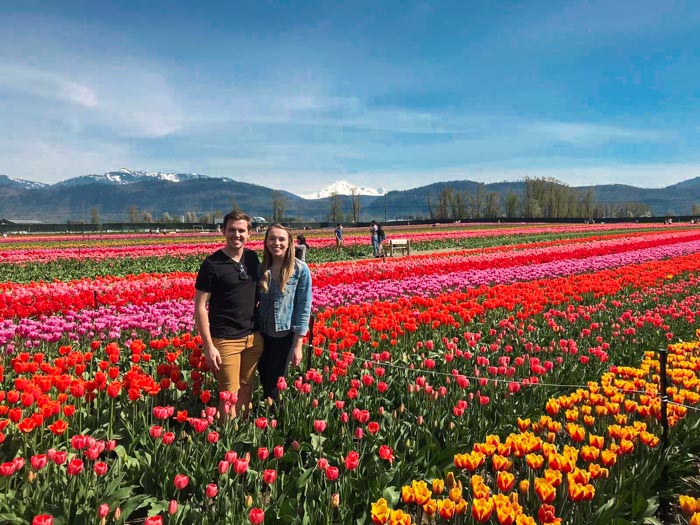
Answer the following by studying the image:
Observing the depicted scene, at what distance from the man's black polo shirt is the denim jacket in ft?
0.53

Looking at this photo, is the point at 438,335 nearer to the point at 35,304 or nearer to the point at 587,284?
the point at 587,284

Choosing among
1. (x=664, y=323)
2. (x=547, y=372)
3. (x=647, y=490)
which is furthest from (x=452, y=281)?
(x=647, y=490)

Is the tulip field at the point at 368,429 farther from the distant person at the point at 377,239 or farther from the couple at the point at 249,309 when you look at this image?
the distant person at the point at 377,239

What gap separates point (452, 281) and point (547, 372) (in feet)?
20.6

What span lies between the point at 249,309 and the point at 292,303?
1.34ft

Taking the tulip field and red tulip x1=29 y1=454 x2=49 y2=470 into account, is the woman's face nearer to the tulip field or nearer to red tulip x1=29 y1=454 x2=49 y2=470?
the tulip field

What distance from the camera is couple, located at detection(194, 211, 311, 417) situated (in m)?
4.17

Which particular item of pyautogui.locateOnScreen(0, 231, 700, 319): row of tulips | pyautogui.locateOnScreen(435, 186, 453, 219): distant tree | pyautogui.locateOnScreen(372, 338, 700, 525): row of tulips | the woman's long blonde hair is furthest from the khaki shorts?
pyautogui.locateOnScreen(435, 186, 453, 219): distant tree

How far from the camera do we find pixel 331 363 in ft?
18.5

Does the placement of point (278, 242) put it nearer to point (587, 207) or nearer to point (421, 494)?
point (421, 494)

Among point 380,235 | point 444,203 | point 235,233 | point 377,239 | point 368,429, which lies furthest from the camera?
point 444,203

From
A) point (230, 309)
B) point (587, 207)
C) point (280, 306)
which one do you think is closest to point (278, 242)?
point (280, 306)

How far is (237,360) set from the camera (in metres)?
4.32

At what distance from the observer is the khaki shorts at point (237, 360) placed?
4227 mm
